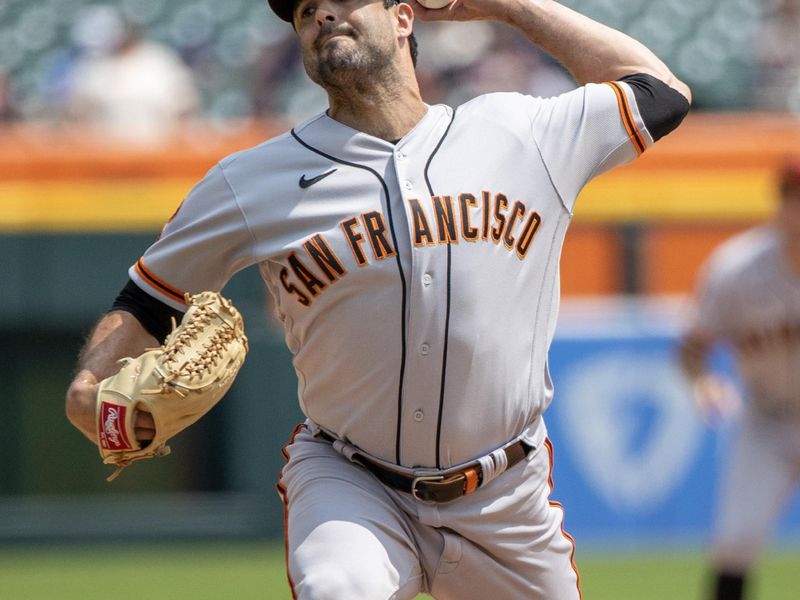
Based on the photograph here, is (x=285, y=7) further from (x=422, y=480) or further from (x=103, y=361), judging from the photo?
(x=422, y=480)

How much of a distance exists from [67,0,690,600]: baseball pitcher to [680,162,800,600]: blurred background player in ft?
7.61

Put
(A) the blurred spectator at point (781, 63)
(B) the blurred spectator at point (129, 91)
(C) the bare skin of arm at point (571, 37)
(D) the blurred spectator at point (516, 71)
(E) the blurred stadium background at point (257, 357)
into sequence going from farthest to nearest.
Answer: (A) the blurred spectator at point (781, 63) → (D) the blurred spectator at point (516, 71) → (B) the blurred spectator at point (129, 91) → (E) the blurred stadium background at point (257, 357) → (C) the bare skin of arm at point (571, 37)

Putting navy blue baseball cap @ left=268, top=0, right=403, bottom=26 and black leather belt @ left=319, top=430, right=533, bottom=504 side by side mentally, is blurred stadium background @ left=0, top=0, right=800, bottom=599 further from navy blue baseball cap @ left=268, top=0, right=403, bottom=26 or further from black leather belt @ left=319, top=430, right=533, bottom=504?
navy blue baseball cap @ left=268, top=0, right=403, bottom=26

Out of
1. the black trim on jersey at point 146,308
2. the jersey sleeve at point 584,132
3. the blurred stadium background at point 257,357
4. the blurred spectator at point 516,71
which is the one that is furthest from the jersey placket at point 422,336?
the blurred spectator at point 516,71

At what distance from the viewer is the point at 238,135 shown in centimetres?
959

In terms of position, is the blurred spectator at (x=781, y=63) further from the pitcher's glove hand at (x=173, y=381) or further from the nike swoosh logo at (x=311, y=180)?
the pitcher's glove hand at (x=173, y=381)

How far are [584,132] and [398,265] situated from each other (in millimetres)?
645

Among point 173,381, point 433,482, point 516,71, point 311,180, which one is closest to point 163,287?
point 173,381

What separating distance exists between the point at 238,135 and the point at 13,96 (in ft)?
8.20

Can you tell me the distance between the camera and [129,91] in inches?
399

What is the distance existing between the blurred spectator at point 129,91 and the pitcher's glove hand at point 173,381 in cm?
618

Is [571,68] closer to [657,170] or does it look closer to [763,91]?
[657,170]

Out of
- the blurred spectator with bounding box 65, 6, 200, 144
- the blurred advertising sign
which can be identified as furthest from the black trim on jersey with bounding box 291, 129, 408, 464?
the blurred spectator with bounding box 65, 6, 200, 144

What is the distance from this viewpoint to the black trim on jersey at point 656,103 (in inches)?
156
